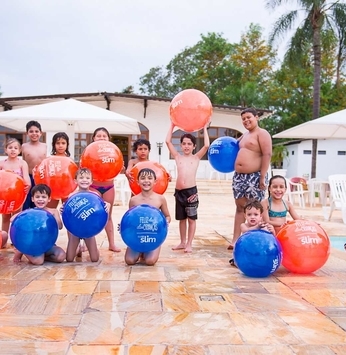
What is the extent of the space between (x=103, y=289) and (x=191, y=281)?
802 millimetres

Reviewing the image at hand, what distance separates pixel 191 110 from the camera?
521 cm

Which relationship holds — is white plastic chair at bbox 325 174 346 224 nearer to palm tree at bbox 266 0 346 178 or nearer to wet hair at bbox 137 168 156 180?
wet hair at bbox 137 168 156 180

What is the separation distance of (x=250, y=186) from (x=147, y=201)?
1300 millimetres

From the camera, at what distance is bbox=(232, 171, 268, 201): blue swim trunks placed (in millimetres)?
5043

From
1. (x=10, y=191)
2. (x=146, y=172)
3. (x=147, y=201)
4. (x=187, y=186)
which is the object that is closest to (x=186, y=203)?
(x=187, y=186)

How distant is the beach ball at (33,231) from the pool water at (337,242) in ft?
13.3

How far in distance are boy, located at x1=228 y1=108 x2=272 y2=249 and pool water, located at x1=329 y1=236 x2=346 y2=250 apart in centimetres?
193

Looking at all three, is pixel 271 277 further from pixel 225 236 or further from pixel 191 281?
pixel 225 236

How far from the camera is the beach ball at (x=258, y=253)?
386cm

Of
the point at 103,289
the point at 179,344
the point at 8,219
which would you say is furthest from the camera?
the point at 8,219

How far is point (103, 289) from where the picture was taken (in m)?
3.47

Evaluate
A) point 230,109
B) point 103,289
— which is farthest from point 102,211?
point 230,109

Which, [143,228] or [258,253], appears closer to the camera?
[258,253]

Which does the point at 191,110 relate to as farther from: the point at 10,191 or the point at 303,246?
the point at 10,191
